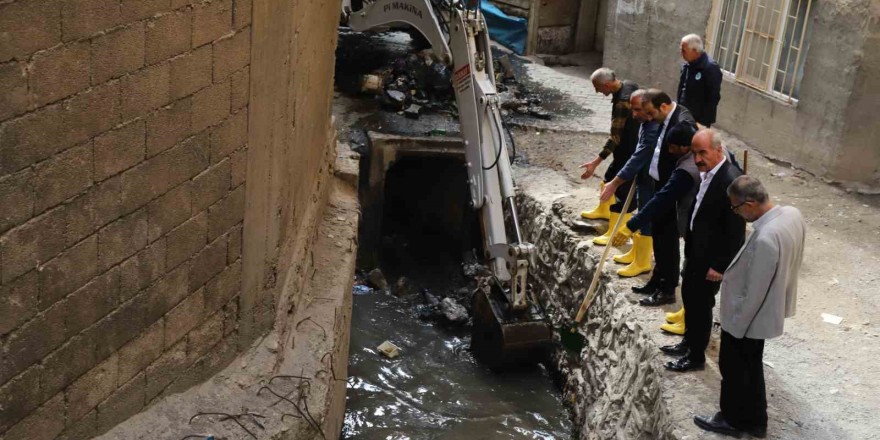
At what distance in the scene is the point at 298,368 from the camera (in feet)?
18.8

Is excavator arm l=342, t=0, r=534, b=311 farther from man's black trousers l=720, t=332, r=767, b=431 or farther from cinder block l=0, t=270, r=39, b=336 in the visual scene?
cinder block l=0, t=270, r=39, b=336

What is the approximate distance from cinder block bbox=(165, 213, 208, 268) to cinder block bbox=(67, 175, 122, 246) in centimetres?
51

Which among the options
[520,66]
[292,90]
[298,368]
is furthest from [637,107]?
[520,66]

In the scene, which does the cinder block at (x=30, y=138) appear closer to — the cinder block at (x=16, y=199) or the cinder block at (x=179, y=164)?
the cinder block at (x=16, y=199)

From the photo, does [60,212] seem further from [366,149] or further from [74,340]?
[366,149]

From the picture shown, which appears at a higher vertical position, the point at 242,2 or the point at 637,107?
the point at 242,2

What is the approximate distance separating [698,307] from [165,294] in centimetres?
364

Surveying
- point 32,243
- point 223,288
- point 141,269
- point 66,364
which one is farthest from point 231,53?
Result: point 66,364

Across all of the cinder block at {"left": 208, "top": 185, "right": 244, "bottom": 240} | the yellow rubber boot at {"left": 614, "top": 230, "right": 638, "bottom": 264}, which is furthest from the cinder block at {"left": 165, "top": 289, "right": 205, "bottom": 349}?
the yellow rubber boot at {"left": 614, "top": 230, "right": 638, "bottom": 264}

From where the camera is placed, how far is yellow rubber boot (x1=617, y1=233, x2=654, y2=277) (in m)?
8.31

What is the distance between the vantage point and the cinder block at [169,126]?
420 cm

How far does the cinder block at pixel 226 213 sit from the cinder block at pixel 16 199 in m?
1.39

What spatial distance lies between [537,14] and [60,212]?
14.2 metres

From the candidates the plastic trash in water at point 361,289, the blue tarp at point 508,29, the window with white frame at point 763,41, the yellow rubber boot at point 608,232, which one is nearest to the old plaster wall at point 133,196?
the yellow rubber boot at point 608,232
